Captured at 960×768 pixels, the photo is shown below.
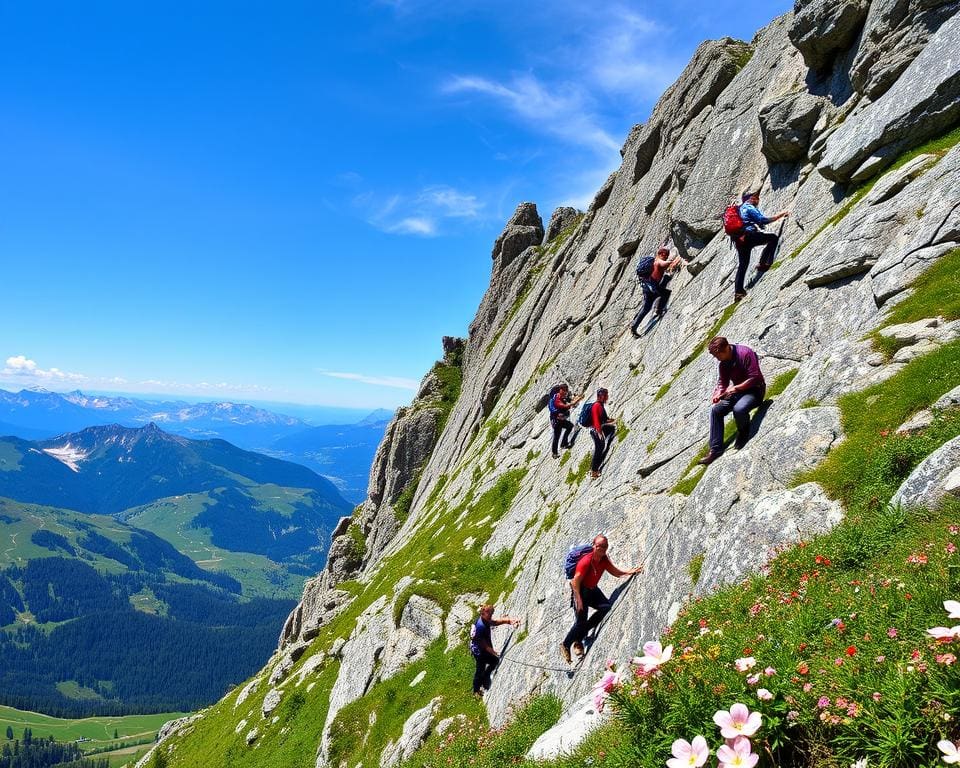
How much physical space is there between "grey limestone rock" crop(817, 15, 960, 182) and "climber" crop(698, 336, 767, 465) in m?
11.5

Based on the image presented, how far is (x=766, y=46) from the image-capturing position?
34.9m

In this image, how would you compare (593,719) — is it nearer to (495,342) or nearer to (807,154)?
(807,154)

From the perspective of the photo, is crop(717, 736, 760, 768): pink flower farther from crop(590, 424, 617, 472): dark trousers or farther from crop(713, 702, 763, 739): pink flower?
crop(590, 424, 617, 472): dark trousers

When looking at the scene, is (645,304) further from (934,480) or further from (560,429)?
(934,480)

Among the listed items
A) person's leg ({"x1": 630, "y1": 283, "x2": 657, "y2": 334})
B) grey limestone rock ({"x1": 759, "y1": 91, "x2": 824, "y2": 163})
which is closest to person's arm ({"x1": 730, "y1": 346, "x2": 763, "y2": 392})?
person's leg ({"x1": 630, "y1": 283, "x2": 657, "y2": 334})

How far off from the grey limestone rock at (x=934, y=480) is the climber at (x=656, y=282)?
74.1 feet

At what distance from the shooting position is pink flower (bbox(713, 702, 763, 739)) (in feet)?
12.5

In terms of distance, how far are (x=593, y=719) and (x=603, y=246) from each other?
47.9m

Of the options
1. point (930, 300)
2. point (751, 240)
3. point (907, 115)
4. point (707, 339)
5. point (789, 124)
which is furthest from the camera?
point (789, 124)

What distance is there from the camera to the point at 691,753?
13.1 ft

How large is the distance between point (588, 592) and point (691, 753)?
11222 millimetres

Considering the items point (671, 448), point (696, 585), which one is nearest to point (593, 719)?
point (696, 585)

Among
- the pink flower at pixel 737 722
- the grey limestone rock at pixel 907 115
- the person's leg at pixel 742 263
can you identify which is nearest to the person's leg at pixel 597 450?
the person's leg at pixel 742 263

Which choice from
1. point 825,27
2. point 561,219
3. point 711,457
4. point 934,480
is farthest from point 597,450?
point 561,219
